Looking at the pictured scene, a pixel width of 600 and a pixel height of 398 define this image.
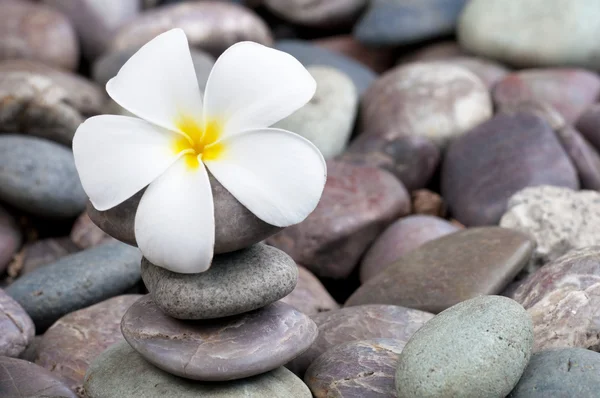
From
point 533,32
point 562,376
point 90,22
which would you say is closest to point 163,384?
point 562,376

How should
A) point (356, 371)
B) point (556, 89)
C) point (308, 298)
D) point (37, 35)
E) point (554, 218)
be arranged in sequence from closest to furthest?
1. point (356, 371)
2. point (308, 298)
3. point (554, 218)
4. point (556, 89)
5. point (37, 35)

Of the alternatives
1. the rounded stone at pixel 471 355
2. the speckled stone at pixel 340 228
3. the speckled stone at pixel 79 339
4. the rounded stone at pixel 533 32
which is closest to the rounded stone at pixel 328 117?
the speckled stone at pixel 340 228

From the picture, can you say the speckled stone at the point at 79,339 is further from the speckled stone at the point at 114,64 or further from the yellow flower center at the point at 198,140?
the speckled stone at the point at 114,64

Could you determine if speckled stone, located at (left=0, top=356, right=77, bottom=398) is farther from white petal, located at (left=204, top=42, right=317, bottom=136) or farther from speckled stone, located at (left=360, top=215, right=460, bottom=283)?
speckled stone, located at (left=360, top=215, right=460, bottom=283)

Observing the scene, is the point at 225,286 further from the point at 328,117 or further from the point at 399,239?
the point at 328,117

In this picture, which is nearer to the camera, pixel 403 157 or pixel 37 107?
pixel 37 107

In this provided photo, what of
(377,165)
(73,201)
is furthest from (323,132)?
(73,201)

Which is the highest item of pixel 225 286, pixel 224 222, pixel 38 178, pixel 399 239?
pixel 224 222
